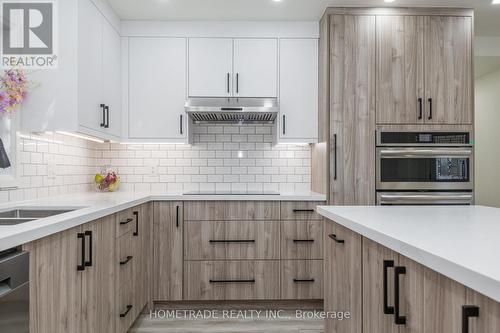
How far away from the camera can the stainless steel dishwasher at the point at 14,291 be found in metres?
1.05

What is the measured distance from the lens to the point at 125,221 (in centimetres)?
222

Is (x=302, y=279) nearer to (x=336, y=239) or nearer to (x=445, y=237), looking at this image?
(x=336, y=239)

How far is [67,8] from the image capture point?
7.50ft

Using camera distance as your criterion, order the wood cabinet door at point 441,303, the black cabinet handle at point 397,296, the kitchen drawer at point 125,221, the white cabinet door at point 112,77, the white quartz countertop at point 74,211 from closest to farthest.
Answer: the wood cabinet door at point 441,303 → the black cabinet handle at point 397,296 → the white quartz countertop at point 74,211 → the kitchen drawer at point 125,221 → the white cabinet door at point 112,77

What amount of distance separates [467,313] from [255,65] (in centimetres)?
282

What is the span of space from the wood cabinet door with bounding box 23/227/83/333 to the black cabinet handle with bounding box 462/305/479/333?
128 centimetres

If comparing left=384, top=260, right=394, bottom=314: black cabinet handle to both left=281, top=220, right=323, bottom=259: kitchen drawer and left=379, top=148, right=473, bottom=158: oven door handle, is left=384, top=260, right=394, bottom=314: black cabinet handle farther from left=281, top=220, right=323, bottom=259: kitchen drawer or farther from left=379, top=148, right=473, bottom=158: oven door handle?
left=379, top=148, right=473, bottom=158: oven door handle

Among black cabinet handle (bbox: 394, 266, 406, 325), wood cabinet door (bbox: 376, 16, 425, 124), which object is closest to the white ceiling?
wood cabinet door (bbox: 376, 16, 425, 124)

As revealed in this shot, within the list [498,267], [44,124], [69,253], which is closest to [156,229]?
[44,124]

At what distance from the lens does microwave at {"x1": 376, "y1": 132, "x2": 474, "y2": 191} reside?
116 inches

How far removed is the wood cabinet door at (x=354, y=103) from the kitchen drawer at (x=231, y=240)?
2.29ft

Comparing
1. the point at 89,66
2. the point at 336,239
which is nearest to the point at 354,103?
the point at 336,239

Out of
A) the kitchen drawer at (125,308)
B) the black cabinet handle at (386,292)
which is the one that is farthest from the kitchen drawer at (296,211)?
the black cabinet handle at (386,292)

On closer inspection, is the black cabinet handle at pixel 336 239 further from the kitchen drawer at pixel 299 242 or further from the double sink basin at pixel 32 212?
the double sink basin at pixel 32 212
